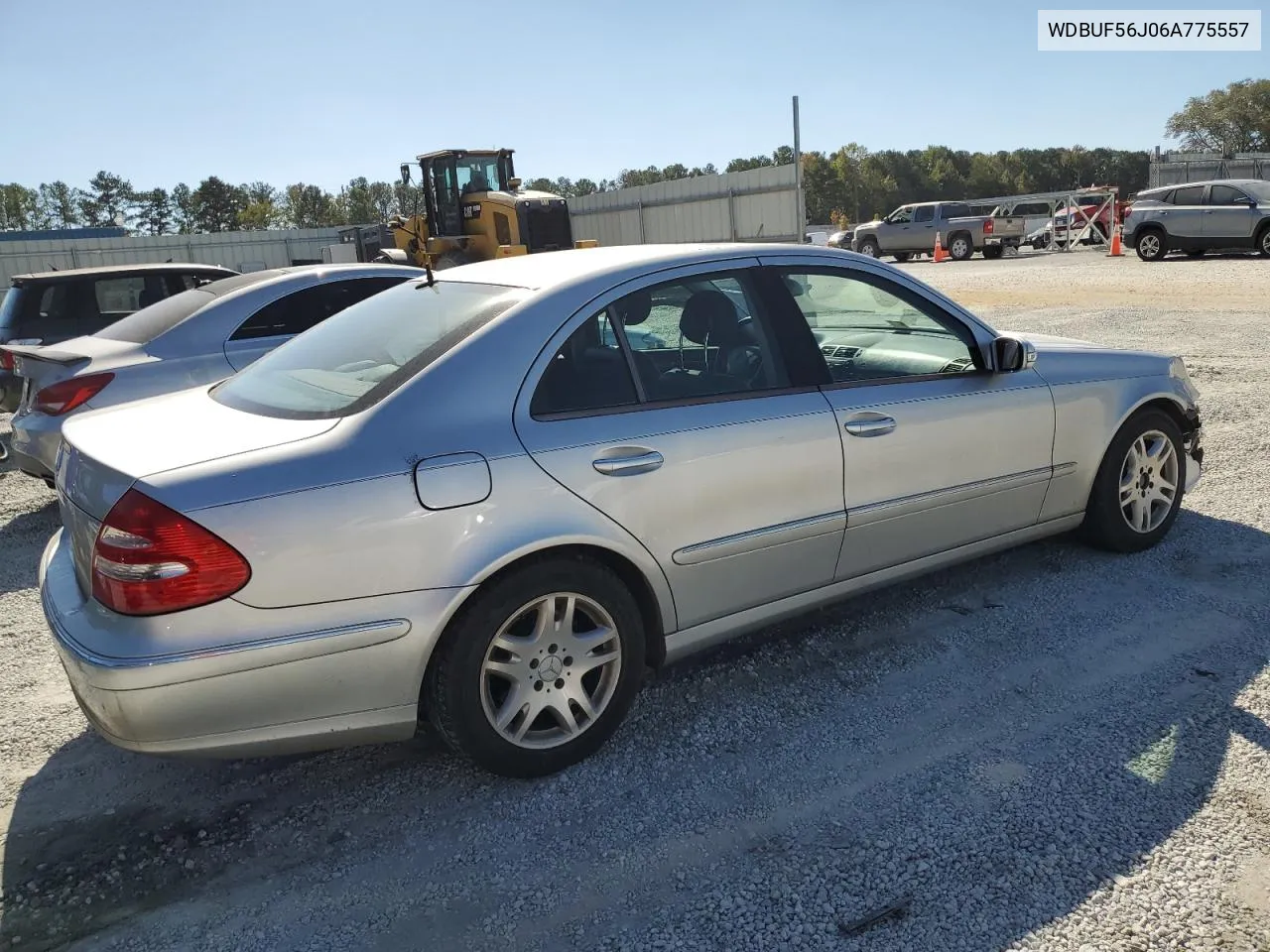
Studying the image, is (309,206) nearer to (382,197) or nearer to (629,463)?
(382,197)

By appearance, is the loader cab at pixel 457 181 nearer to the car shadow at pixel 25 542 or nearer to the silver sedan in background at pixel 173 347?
the silver sedan in background at pixel 173 347

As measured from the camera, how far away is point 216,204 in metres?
93.2

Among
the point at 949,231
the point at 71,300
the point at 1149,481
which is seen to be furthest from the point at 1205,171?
the point at 71,300

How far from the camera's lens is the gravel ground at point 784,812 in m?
2.37

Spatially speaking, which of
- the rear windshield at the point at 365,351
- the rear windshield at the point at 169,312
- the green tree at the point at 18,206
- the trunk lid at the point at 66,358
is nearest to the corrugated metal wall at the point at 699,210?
the rear windshield at the point at 169,312

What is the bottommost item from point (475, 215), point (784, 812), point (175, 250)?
point (784, 812)

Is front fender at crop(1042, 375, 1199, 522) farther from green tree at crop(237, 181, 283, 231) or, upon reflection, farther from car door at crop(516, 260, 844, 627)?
green tree at crop(237, 181, 283, 231)

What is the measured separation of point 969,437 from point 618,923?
7.78 ft

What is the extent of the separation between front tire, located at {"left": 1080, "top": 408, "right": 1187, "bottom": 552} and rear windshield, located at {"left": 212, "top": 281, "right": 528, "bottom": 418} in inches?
114

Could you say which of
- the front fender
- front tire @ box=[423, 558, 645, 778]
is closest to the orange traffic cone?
the front fender

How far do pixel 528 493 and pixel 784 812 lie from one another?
119 centimetres

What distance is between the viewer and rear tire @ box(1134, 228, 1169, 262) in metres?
20.9

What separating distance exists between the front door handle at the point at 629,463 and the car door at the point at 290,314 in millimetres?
3746

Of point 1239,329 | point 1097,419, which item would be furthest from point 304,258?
point 1097,419
